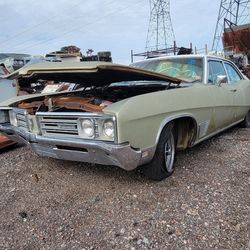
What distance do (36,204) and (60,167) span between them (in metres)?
0.89

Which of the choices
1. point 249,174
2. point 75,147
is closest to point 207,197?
point 249,174

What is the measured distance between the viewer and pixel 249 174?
3619mm

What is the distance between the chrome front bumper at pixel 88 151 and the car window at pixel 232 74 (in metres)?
2.96

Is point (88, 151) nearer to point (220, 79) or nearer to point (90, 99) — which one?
point (90, 99)

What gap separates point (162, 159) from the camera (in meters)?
3.32

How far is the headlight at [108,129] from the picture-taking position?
9.16 feet

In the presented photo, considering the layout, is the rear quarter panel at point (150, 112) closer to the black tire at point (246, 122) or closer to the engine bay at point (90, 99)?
the engine bay at point (90, 99)

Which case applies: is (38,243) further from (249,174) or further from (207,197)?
(249,174)

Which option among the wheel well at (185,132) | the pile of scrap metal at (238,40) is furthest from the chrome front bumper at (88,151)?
the pile of scrap metal at (238,40)

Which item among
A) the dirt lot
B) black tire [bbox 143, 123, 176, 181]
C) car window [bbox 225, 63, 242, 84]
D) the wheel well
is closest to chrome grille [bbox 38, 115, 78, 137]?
the dirt lot

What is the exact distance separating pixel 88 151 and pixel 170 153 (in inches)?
40.8

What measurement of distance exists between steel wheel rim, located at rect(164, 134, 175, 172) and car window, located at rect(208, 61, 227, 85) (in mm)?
1257

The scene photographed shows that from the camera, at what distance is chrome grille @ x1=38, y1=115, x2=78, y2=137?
3.01m

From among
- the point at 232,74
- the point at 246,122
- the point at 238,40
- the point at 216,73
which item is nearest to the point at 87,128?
the point at 216,73
